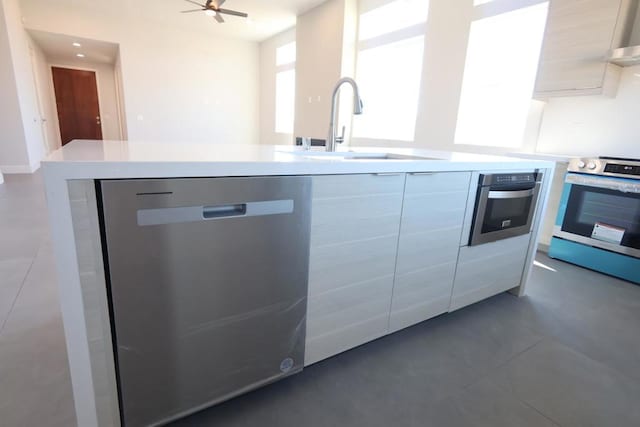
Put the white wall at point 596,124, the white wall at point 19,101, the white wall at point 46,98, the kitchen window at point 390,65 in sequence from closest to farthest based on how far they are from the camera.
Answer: the white wall at point 596,124, the kitchen window at point 390,65, the white wall at point 19,101, the white wall at point 46,98

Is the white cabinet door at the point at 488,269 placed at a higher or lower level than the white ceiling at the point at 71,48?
lower

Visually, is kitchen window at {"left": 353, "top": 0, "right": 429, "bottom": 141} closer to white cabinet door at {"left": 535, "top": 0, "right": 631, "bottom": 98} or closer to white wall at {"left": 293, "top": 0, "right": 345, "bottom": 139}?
white wall at {"left": 293, "top": 0, "right": 345, "bottom": 139}

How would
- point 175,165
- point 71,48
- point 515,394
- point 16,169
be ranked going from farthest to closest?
1. point 71,48
2. point 16,169
3. point 515,394
4. point 175,165

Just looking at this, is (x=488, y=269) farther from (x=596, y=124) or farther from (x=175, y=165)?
(x=596, y=124)

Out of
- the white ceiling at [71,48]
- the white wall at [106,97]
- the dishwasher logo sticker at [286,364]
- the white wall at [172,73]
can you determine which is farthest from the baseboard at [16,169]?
the dishwasher logo sticker at [286,364]

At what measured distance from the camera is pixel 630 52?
2256 mm

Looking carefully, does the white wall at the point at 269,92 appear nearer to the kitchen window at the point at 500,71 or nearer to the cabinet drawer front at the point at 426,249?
the kitchen window at the point at 500,71

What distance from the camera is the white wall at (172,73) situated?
6344mm

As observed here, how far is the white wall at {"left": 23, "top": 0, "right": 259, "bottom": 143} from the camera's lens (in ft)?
20.8

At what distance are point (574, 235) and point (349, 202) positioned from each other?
8.31ft

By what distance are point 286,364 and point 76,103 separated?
1041 cm

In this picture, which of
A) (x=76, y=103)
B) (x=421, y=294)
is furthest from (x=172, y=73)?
(x=421, y=294)

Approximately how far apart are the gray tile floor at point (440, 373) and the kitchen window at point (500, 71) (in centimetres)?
218

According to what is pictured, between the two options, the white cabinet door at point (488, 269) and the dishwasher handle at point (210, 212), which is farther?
the white cabinet door at point (488, 269)
